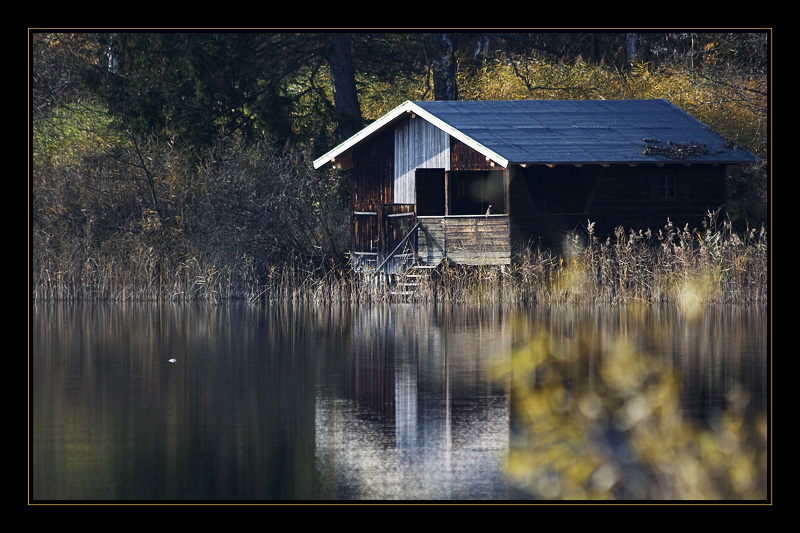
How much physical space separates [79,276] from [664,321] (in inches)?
629

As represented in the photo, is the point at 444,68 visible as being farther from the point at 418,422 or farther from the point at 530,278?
the point at 418,422

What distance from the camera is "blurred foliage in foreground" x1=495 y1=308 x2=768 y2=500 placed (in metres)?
7.78

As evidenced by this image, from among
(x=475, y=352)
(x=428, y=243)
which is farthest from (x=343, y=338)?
(x=428, y=243)

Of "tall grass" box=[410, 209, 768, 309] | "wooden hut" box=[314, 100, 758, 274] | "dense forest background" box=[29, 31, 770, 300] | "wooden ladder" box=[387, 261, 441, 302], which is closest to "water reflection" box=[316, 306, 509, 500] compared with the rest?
"tall grass" box=[410, 209, 768, 309]

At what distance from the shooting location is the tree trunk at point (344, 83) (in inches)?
1487

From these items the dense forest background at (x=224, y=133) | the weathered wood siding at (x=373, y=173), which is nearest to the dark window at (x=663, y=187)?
the dense forest background at (x=224, y=133)

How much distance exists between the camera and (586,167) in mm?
30484

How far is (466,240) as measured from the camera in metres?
29.6

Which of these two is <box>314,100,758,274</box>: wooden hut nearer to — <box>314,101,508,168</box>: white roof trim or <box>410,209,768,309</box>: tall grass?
<box>314,101,508,168</box>: white roof trim

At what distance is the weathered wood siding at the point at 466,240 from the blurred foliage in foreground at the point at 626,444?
13951 millimetres

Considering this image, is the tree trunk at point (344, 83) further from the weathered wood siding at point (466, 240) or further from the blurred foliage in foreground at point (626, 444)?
the blurred foliage in foreground at point (626, 444)

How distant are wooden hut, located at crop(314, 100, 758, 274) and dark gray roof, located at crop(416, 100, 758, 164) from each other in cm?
3

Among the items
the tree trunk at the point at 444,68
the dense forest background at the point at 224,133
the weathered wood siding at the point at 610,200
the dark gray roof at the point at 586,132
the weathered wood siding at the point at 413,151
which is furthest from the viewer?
the tree trunk at the point at 444,68

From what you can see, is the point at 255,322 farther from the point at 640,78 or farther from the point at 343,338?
the point at 640,78
